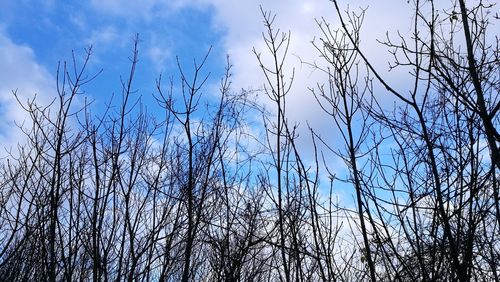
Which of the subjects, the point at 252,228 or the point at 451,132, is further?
the point at 252,228

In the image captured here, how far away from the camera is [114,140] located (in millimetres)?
3812

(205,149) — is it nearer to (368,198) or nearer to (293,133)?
(293,133)

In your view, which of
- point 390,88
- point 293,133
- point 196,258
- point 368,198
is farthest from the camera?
point 196,258

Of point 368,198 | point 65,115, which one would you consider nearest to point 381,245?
point 368,198

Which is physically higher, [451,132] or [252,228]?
[451,132]

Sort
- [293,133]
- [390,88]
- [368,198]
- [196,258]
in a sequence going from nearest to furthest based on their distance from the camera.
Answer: [390,88]
[368,198]
[293,133]
[196,258]

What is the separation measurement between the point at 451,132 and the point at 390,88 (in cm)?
88

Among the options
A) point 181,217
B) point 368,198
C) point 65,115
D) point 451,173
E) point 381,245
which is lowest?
point 381,245

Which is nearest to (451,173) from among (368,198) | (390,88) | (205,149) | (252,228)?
(368,198)

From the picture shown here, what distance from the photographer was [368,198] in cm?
224

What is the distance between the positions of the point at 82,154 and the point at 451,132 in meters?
2.91

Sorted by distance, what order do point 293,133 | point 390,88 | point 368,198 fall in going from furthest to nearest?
1. point 293,133
2. point 368,198
3. point 390,88

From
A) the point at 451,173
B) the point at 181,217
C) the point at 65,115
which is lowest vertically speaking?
the point at 451,173

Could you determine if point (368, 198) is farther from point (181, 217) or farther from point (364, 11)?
point (181, 217)
